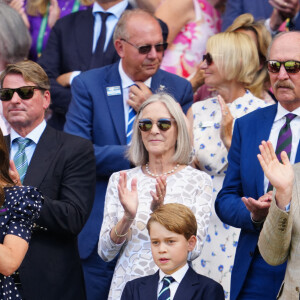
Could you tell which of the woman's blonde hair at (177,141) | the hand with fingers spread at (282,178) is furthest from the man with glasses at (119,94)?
the hand with fingers spread at (282,178)

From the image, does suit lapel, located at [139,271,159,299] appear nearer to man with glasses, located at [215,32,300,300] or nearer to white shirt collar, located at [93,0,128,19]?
man with glasses, located at [215,32,300,300]

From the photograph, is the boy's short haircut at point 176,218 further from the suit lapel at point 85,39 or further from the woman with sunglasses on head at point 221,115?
the suit lapel at point 85,39

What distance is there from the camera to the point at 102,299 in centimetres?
604

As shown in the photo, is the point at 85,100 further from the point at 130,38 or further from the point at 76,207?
the point at 76,207

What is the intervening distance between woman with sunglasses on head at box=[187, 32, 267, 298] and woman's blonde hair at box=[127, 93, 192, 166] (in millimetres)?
561

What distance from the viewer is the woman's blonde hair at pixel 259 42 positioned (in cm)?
688

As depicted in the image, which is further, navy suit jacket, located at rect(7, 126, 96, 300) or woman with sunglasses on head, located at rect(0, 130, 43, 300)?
navy suit jacket, located at rect(7, 126, 96, 300)

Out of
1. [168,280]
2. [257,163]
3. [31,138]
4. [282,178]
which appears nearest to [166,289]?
[168,280]

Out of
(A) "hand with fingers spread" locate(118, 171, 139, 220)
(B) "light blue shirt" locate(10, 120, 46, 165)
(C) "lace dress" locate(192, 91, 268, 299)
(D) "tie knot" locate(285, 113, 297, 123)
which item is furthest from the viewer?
(C) "lace dress" locate(192, 91, 268, 299)

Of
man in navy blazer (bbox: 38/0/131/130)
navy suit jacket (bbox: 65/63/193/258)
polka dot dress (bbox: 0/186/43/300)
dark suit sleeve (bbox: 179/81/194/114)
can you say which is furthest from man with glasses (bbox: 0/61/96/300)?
man in navy blazer (bbox: 38/0/131/130)

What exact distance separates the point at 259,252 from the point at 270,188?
0.38 m

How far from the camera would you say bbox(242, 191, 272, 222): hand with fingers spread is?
15.4ft

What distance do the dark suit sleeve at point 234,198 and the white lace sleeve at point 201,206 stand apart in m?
0.23

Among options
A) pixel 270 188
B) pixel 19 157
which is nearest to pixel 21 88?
pixel 19 157
